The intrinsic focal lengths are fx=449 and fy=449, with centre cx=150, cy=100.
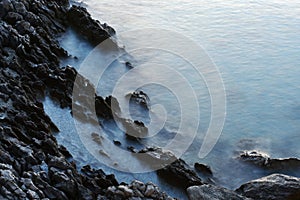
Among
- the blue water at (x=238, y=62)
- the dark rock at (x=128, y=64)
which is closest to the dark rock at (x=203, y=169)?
the blue water at (x=238, y=62)

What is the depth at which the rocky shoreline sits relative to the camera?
8.04 meters

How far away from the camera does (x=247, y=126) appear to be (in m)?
13.9

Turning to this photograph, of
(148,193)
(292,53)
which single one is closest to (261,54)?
(292,53)

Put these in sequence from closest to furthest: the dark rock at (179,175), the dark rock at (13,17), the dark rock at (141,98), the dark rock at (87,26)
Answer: the dark rock at (179,175) → the dark rock at (141,98) → the dark rock at (13,17) → the dark rock at (87,26)

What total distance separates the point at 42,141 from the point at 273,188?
17.5 feet

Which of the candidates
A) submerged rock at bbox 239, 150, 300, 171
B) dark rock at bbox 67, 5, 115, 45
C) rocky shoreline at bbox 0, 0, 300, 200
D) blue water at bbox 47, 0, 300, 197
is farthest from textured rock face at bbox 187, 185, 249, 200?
dark rock at bbox 67, 5, 115, 45

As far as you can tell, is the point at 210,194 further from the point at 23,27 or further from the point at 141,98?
the point at 23,27

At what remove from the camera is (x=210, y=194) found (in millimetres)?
9445

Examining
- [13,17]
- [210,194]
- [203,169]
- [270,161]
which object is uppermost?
[13,17]

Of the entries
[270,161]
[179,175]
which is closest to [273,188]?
[270,161]

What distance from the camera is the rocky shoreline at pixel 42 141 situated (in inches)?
317

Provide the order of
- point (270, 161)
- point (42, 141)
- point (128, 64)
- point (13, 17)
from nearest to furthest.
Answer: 1. point (42, 141)
2. point (270, 161)
3. point (13, 17)
4. point (128, 64)

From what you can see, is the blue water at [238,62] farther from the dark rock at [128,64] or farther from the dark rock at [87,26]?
the dark rock at [87,26]

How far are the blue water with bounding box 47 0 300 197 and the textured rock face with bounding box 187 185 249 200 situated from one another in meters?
1.72
